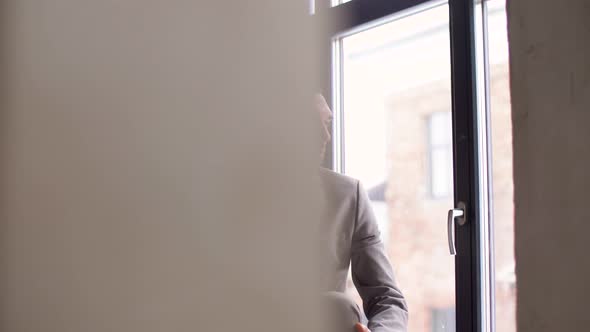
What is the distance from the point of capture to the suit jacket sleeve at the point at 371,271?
53.6 inches

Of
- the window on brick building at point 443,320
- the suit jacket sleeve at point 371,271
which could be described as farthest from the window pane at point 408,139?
the suit jacket sleeve at point 371,271

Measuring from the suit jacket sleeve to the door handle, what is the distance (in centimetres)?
19

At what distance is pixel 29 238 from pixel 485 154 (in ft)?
4.11

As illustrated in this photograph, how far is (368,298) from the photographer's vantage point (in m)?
1.41

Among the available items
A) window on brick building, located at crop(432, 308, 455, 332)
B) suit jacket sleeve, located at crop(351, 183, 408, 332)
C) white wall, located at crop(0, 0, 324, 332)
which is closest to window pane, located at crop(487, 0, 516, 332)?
window on brick building, located at crop(432, 308, 455, 332)

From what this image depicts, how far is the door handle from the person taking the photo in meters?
1.48

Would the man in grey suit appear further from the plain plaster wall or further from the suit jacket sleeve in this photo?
the plain plaster wall

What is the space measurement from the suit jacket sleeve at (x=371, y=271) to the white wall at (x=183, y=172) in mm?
977

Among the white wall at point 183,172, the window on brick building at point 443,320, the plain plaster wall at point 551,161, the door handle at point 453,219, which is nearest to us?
the white wall at point 183,172

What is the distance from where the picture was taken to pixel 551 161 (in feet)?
3.42

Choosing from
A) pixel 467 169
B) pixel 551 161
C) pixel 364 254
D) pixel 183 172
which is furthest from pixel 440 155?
pixel 183 172

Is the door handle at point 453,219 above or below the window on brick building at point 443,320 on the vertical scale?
above

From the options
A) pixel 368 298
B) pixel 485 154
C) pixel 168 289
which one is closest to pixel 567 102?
pixel 485 154

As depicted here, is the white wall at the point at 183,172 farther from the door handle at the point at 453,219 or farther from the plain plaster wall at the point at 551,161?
the door handle at the point at 453,219
